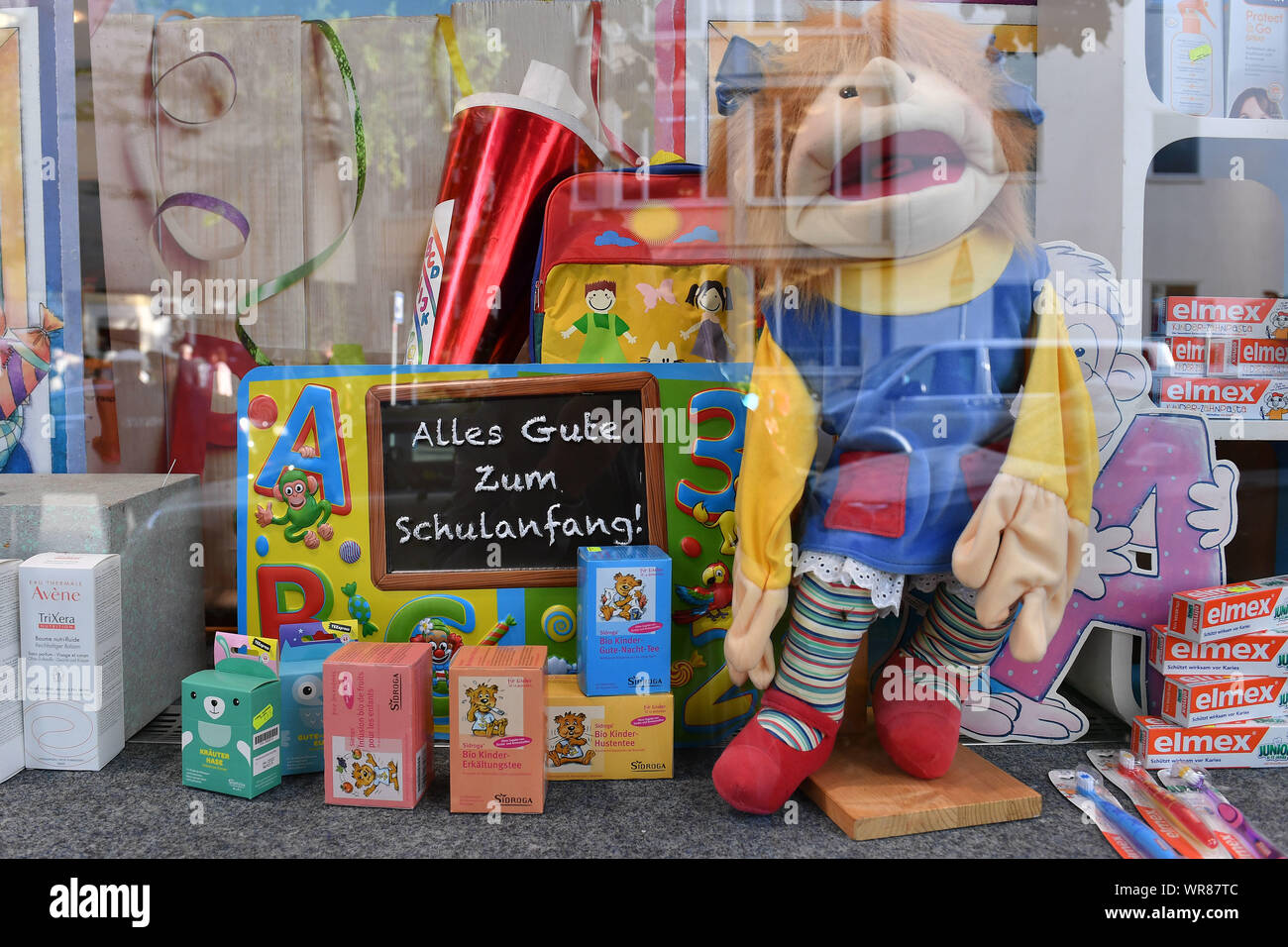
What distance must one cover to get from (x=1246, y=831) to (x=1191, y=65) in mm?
1216

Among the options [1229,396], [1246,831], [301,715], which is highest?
[1229,396]

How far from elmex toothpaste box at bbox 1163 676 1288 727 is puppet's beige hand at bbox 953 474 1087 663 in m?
0.37

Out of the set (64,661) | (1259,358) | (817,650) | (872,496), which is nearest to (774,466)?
(872,496)

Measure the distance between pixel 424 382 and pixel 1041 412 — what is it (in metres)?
1.02

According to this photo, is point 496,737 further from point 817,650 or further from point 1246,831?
point 1246,831

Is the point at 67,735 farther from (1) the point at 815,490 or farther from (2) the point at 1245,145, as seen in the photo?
(2) the point at 1245,145

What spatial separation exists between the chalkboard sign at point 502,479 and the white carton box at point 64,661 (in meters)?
0.46

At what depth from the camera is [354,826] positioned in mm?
1259

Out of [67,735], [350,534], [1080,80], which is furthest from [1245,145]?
[67,735]

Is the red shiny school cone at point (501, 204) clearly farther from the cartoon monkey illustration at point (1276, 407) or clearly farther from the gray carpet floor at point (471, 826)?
the cartoon monkey illustration at point (1276, 407)

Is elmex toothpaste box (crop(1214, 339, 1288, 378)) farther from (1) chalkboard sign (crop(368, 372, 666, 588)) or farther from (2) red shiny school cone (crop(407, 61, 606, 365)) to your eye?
(2) red shiny school cone (crop(407, 61, 606, 365))

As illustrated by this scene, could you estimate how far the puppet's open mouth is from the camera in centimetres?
122

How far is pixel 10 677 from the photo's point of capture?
141 cm

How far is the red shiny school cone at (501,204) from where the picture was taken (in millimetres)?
1646
